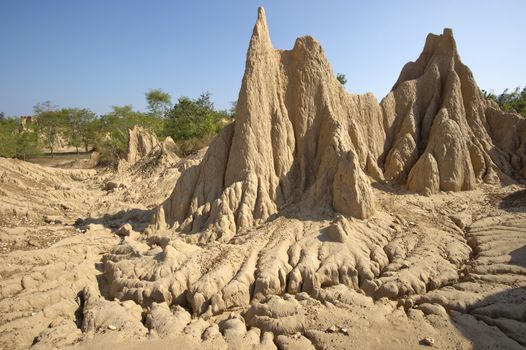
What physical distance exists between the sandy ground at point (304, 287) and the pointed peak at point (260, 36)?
5695mm

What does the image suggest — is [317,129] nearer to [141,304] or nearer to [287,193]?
[287,193]

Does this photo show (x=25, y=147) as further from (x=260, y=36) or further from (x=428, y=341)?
(x=428, y=341)

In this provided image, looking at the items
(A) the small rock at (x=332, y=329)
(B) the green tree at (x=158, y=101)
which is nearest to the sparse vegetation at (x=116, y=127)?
(B) the green tree at (x=158, y=101)

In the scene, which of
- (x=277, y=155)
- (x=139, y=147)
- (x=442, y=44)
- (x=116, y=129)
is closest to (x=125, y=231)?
(x=277, y=155)

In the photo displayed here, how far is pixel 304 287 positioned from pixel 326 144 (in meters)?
5.02

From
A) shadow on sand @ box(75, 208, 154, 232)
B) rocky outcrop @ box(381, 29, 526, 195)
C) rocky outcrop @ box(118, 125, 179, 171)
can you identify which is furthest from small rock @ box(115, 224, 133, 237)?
rocky outcrop @ box(118, 125, 179, 171)

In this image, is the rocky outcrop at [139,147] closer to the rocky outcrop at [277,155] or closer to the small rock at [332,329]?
the rocky outcrop at [277,155]

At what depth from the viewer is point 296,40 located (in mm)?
11539

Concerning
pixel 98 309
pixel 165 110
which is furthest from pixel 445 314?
pixel 165 110

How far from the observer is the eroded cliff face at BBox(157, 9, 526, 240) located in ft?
32.1

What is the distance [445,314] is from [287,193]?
17.6ft

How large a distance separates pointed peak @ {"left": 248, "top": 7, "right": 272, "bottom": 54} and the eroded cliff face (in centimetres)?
3

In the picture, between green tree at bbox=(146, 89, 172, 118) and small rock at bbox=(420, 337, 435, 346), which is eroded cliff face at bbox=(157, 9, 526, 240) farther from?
green tree at bbox=(146, 89, 172, 118)

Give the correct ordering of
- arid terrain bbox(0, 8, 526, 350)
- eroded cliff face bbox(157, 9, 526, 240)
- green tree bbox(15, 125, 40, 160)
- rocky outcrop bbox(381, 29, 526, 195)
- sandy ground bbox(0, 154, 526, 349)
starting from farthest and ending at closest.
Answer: green tree bbox(15, 125, 40, 160), rocky outcrop bbox(381, 29, 526, 195), eroded cliff face bbox(157, 9, 526, 240), arid terrain bbox(0, 8, 526, 350), sandy ground bbox(0, 154, 526, 349)
